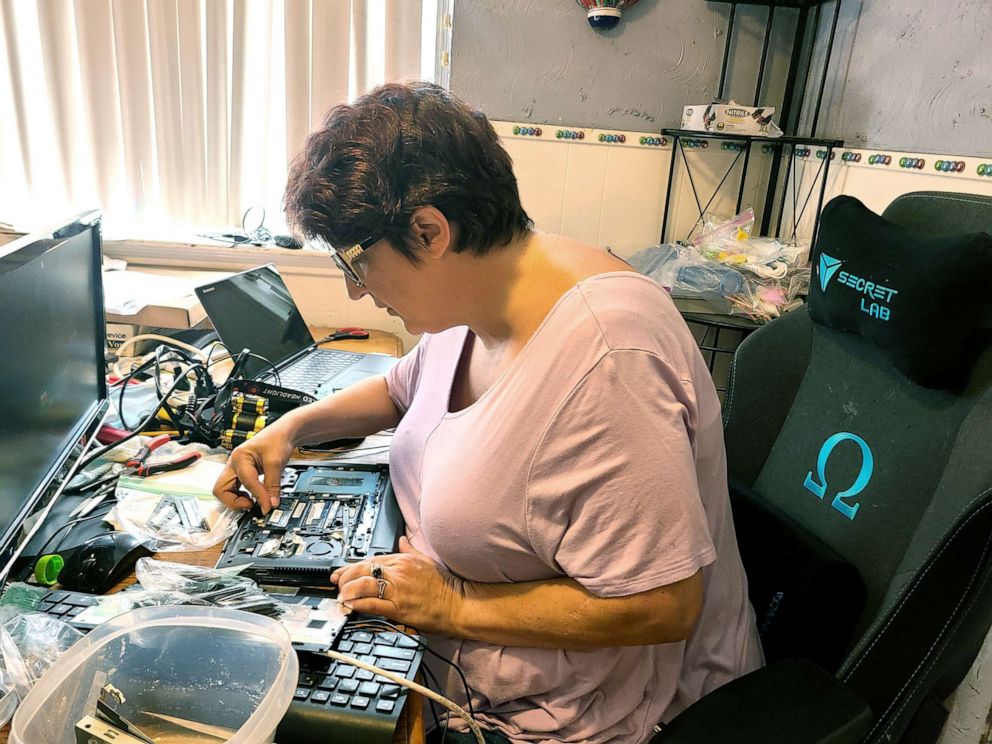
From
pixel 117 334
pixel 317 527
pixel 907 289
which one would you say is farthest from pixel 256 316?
pixel 907 289

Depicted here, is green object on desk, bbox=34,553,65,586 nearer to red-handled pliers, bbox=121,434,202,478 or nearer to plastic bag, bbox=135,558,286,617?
plastic bag, bbox=135,558,286,617

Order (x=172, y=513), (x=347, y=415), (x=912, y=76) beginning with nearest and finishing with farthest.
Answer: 1. (x=172, y=513)
2. (x=347, y=415)
3. (x=912, y=76)

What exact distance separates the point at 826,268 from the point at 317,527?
2.50ft

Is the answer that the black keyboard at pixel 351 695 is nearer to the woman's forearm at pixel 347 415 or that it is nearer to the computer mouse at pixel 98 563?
the computer mouse at pixel 98 563

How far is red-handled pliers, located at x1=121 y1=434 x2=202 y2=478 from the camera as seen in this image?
103 centimetres

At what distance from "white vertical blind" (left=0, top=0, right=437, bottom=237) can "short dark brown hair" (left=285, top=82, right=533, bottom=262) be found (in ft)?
4.01

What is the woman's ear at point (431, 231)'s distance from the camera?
757 millimetres

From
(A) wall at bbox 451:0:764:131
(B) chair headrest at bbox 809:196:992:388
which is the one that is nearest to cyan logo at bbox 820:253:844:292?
(B) chair headrest at bbox 809:196:992:388

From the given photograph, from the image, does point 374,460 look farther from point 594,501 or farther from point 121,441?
point 594,501

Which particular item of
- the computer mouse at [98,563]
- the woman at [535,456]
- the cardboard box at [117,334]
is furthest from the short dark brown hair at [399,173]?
the cardboard box at [117,334]

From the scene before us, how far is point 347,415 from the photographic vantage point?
116cm

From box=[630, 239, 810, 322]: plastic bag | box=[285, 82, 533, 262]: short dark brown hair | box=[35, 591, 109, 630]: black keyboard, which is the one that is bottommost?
box=[35, 591, 109, 630]: black keyboard

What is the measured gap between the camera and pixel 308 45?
192 centimetres

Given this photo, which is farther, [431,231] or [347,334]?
[347,334]
